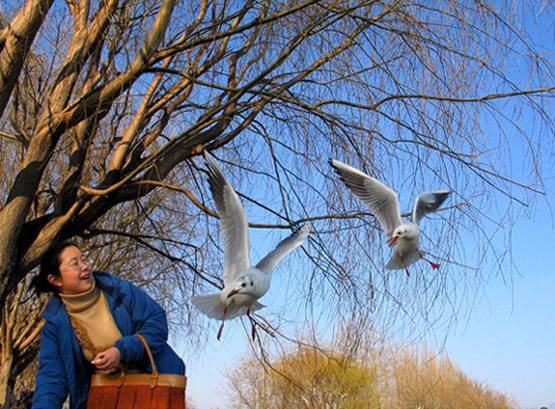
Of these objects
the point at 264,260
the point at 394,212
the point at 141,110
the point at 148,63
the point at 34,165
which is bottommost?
the point at 264,260

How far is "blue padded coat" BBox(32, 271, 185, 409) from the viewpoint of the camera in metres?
1.97

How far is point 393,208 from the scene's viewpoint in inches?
112

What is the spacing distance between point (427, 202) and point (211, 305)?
4.02 ft

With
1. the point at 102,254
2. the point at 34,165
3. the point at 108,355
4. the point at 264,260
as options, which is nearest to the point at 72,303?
the point at 108,355

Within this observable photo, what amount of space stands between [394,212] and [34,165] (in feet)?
7.39

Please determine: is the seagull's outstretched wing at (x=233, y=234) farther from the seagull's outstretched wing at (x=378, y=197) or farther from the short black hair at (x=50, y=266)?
the short black hair at (x=50, y=266)

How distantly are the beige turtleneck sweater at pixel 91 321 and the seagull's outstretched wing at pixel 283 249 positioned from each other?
96 centimetres

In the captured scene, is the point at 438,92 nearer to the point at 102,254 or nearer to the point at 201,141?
the point at 201,141

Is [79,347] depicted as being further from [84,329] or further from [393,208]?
[393,208]

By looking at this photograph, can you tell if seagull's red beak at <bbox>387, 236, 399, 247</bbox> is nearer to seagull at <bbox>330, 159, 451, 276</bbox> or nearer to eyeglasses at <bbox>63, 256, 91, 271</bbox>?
seagull at <bbox>330, 159, 451, 276</bbox>

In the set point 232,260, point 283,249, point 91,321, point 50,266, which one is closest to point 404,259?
point 283,249

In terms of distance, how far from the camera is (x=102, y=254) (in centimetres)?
974

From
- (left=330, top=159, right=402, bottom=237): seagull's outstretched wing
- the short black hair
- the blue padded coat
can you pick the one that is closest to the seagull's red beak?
(left=330, top=159, right=402, bottom=237): seagull's outstretched wing

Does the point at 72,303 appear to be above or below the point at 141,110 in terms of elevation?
below
